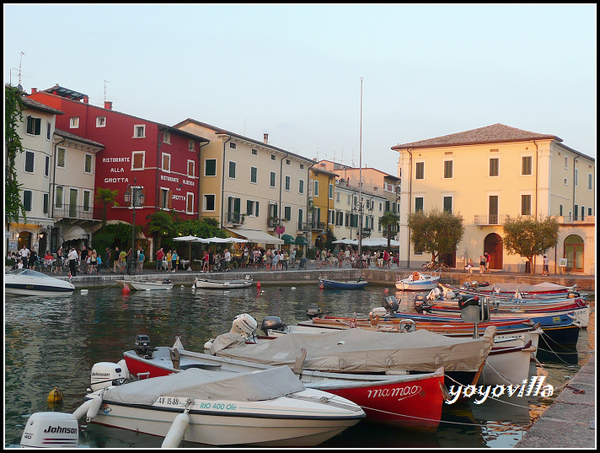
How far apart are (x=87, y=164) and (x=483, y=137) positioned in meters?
32.5

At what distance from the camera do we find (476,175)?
171 ft

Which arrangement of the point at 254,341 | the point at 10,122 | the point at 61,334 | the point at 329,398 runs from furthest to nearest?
the point at 10,122
the point at 61,334
the point at 254,341
the point at 329,398

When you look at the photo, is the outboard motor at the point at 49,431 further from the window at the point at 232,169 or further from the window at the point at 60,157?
the window at the point at 232,169

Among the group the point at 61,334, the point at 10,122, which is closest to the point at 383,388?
the point at 61,334

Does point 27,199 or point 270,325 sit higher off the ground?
point 27,199

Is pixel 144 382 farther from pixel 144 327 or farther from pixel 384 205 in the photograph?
pixel 384 205

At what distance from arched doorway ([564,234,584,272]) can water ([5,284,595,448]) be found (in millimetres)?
19631

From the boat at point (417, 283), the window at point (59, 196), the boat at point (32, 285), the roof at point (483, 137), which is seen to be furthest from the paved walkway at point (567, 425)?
the roof at point (483, 137)

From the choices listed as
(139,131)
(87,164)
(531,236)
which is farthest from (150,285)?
(531,236)

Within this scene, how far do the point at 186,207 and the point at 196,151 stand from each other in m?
4.87

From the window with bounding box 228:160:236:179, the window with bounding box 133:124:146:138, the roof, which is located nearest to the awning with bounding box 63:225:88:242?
the window with bounding box 133:124:146:138

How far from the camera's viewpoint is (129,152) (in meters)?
45.1

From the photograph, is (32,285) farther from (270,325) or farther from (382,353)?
(382,353)

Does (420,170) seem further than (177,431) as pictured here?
Yes
